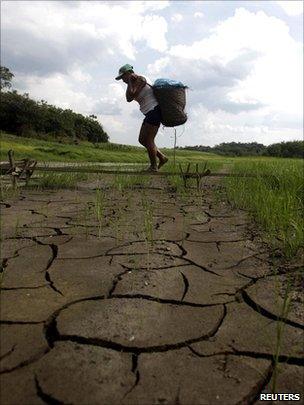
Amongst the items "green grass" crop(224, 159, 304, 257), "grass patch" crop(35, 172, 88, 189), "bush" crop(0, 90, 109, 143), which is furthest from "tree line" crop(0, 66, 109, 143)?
"green grass" crop(224, 159, 304, 257)

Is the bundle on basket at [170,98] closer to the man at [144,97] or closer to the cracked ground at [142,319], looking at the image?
the man at [144,97]

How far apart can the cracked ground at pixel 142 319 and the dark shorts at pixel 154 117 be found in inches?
95.5

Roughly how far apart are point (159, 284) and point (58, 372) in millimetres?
771

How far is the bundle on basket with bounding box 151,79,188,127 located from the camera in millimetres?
4934

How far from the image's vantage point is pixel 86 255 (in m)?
2.34

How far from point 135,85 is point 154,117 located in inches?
16.6

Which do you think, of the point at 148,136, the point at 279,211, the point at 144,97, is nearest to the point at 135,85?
the point at 144,97

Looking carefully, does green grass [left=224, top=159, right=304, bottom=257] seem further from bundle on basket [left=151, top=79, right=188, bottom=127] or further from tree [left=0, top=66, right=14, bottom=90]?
tree [left=0, top=66, right=14, bottom=90]

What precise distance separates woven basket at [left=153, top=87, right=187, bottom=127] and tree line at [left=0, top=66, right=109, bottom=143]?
45.1ft

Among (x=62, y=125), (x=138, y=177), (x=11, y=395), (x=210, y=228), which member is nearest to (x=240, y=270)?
(x=210, y=228)

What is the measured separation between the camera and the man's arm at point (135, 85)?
16.5ft

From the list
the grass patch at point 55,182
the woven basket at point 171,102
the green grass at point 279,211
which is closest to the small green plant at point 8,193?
the grass patch at point 55,182

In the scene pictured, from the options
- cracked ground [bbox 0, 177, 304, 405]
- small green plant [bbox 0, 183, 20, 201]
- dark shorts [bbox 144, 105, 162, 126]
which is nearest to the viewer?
cracked ground [bbox 0, 177, 304, 405]

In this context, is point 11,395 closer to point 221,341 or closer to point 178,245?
point 221,341
